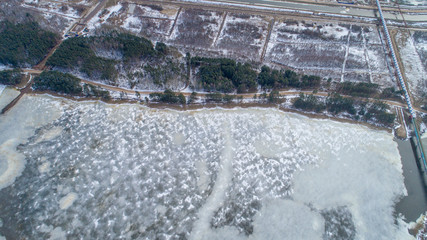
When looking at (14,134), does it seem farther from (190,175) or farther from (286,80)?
(286,80)

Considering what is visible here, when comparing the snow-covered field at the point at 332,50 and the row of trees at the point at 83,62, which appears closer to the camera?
the row of trees at the point at 83,62

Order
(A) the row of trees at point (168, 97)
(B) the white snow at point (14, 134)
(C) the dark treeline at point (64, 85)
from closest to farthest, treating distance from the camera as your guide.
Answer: (B) the white snow at point (14, 134)
(A) the row of trees at point (168, 97)
(C) the dark treeline at point (64, 85)

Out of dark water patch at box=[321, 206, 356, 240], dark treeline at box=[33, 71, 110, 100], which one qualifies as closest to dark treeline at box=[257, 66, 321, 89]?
dark water patch at box=[321, 206, 356, 240]

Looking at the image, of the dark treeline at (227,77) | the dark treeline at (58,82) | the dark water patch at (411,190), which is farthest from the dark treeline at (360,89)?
the dark treeline at (58,82)

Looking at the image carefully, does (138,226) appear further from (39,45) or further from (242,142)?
(39,45)

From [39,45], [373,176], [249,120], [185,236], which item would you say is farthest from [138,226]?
[39,45]

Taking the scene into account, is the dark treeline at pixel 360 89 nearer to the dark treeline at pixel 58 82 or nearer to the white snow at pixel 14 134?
the dark treeline at pixel 58 82
